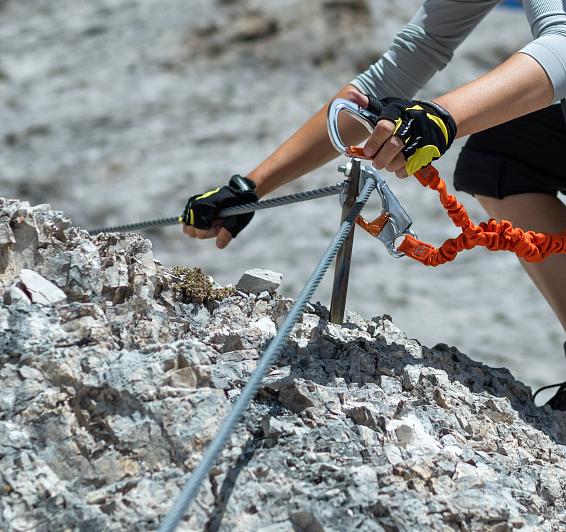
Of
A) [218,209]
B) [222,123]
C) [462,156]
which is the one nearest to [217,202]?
[218,209]

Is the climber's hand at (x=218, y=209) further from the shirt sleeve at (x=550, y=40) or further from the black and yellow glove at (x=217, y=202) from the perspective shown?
the shirt sleeve at (x=550, y=40)

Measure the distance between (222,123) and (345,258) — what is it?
7.21 meters

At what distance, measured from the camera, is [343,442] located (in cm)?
200

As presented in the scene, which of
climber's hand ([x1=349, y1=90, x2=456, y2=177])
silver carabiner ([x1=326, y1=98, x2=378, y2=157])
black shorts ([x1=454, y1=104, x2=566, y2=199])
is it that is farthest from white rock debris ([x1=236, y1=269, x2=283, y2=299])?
black shorts ([x1=454, y1=104, x2=566, y2=199])

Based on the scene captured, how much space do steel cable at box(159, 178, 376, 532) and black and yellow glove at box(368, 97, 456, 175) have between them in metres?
0.31

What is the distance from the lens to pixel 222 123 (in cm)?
954

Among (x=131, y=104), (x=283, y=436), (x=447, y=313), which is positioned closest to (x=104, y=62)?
(x=131, y=104)

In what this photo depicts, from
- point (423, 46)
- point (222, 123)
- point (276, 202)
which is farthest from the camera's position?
point (222, 123)

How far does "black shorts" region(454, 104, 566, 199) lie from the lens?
118 inches

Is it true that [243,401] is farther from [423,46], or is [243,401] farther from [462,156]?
[462,156]

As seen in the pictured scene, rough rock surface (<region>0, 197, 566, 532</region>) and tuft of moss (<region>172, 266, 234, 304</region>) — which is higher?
tuft of moss (<region>172, 266, 234, 304</region>)

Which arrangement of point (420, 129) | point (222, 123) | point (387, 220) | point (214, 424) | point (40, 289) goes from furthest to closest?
point (222, 123) < point (387, 220) < point (40, 289) < point (420, 129) < point (214, 424)

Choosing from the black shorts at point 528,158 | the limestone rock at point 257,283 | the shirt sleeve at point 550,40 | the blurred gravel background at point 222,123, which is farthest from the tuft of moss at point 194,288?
the blurred gravel background at point 222,123

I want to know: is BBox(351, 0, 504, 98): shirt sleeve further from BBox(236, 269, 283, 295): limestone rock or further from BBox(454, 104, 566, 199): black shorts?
BBox(236, 269, 283, 295): limestone rock
